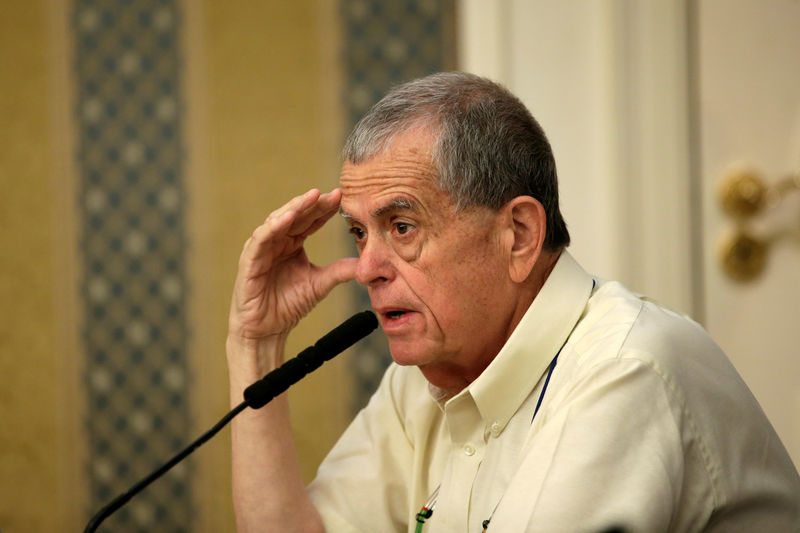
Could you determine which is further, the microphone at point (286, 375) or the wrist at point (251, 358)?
the wrist at point (251, 358)

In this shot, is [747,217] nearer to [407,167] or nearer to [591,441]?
[407,167]

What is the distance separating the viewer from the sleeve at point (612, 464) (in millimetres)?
1002

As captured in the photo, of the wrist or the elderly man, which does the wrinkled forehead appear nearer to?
the elderly man

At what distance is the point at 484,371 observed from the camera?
1.30 meters

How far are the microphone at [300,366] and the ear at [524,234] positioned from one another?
0.83ft

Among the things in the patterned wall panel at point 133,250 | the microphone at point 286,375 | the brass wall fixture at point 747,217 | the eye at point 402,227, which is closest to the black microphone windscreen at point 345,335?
the microphone at point 286,375

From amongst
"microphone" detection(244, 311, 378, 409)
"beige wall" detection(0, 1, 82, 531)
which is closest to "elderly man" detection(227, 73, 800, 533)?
"microphone" detection(244, 311, 378, 409)

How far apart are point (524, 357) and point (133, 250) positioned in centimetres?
188

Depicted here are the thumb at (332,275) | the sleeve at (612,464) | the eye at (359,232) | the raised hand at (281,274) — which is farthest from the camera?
the thumb at (332,275)

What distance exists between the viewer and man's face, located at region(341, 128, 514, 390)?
51.1 inches

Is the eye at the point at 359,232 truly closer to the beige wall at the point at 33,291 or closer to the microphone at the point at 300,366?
the microphone at the point at 300,366

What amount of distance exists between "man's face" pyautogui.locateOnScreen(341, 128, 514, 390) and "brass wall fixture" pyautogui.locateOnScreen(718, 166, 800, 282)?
1040mm

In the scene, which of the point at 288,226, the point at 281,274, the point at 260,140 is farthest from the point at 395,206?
the point at 260,140

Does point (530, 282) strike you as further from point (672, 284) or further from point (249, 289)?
point (672, 284)
